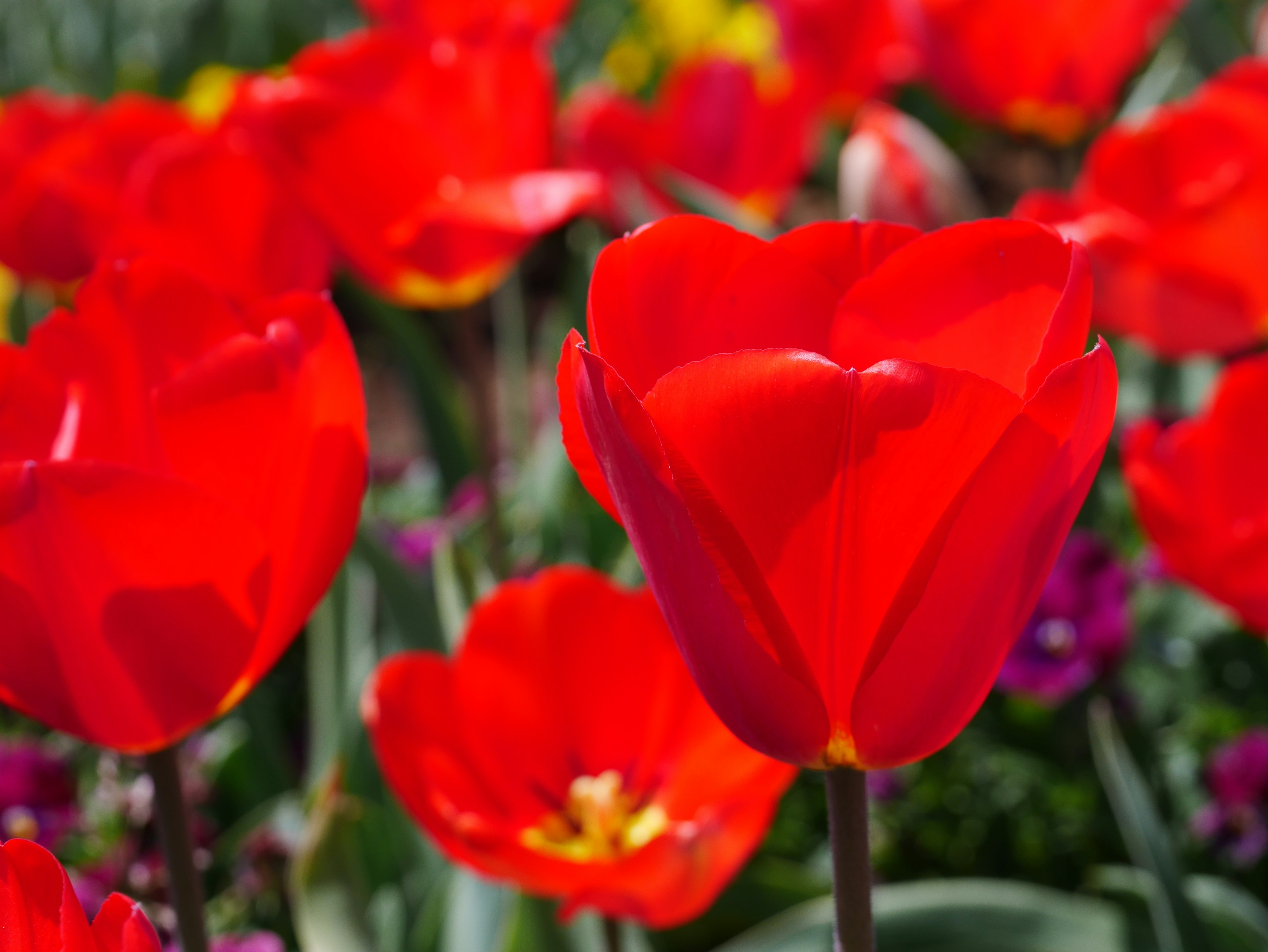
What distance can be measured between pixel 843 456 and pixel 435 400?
1.36 m

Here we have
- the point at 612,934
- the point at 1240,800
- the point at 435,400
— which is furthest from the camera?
the point at 435,400

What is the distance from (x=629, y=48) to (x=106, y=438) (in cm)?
340

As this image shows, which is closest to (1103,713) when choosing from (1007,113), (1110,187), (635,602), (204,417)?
(635,602)

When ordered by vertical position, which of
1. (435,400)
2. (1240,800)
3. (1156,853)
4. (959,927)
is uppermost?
(1156,853)

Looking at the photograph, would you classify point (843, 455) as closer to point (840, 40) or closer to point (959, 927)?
point (959, 927)

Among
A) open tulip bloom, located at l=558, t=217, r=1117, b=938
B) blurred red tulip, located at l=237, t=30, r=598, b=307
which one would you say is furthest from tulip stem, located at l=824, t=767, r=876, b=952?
blurred red tulip, located at l=237, t=30, r=598, b=307

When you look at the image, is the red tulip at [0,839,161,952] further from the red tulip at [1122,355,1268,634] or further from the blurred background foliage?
the red tulip at [1122,355,1268,634]

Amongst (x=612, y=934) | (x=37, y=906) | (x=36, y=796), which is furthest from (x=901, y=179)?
(x=37, y=906)

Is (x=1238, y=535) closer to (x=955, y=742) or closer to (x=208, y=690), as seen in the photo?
(x=208, y=690)

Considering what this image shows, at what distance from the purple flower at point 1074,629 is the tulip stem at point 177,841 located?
0.70 meters

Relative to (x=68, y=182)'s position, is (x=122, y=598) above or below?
above

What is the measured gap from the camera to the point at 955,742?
1.34m

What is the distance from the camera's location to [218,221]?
97 centimetres

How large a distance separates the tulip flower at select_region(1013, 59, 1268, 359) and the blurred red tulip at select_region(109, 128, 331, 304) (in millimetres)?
531
